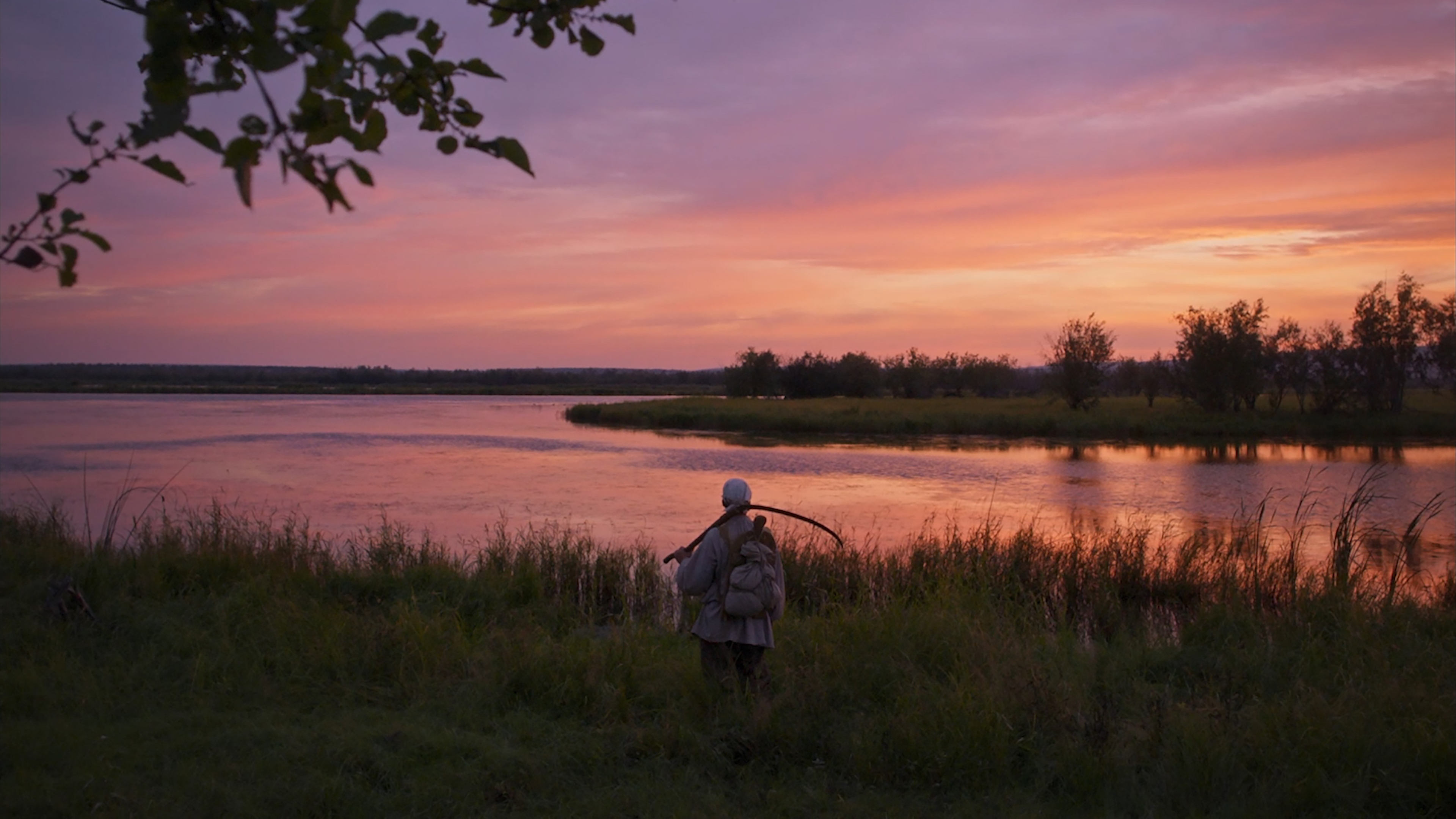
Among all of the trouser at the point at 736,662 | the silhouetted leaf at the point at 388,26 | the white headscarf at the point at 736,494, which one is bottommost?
the trouser at the point at 736,662

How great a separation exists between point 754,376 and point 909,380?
11.8 m

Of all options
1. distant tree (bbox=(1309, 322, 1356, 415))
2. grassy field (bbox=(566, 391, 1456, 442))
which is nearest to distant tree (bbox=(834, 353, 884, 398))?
grassy field (bbox=(566, 391, 1456, 442))

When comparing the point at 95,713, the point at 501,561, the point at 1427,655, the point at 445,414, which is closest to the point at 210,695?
the point at 95,713

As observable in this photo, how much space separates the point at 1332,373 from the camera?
4234 cm

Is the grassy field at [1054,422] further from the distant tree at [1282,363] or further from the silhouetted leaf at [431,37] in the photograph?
the silhouetted leaf at [431,37]

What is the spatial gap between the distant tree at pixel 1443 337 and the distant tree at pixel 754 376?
40.8m

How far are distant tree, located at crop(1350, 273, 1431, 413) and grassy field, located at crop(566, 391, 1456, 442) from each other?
4.14 ft

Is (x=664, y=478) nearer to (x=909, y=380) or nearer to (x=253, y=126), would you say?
(x=253, y=126)

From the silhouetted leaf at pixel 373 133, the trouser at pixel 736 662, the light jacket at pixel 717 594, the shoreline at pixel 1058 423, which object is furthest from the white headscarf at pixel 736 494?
the shoreline at pixel 1058 423

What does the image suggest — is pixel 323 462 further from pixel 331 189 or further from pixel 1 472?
pixel 331 189

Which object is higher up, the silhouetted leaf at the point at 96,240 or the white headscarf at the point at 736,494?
the silhouetted leaf at the point at 96,240

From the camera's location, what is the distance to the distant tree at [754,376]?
7194 cm

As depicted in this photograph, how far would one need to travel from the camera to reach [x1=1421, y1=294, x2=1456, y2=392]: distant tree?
4075 centimetres

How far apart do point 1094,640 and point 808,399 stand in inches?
2158
